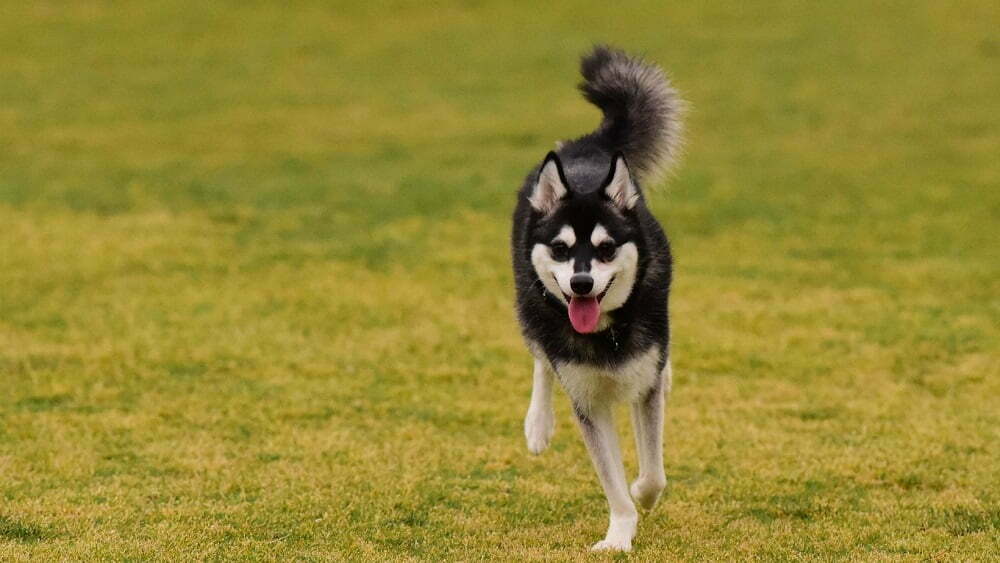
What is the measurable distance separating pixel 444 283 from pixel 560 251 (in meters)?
6.89

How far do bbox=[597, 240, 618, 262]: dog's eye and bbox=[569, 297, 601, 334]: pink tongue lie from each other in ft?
0.61

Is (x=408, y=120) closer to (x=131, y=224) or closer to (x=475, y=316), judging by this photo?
(x=131, y=224)

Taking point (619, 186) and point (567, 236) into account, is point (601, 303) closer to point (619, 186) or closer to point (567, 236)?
point (567, 236)

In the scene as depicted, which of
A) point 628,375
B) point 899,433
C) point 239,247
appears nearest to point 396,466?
point 628,375

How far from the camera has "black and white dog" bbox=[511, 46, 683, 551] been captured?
18.9ft

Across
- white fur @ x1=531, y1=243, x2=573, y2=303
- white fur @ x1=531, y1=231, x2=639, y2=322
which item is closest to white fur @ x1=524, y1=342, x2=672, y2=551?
white fur @ x1=531, y1=231, x2=639, y2=322

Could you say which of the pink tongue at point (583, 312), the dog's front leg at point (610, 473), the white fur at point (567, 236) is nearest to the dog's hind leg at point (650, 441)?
the dog's front leg at point (610, 473)

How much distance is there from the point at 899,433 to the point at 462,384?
2.96 metres

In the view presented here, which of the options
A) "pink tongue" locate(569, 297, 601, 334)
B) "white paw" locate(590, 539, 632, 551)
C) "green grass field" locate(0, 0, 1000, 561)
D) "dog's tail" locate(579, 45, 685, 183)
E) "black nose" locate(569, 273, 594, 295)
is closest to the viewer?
"black nose" locate(569, 273, 594, 295)

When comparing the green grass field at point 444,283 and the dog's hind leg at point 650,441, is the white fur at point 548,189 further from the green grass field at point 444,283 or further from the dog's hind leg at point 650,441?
the green grass field at point 444,283

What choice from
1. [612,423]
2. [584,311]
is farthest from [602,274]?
[612,423]

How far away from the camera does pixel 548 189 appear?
593cm

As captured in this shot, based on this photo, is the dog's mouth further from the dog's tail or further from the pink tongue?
the dog's tail

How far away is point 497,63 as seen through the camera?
947 inches
